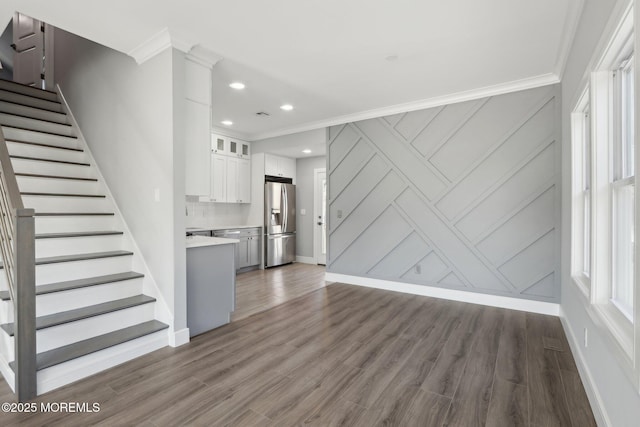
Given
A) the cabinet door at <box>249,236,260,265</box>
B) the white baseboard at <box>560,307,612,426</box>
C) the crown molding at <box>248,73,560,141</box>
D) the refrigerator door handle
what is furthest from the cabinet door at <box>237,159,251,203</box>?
the white baseboard at <box>560,307,612,426</box>

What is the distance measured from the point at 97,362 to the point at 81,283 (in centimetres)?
73

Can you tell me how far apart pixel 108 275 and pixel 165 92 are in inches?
71.8

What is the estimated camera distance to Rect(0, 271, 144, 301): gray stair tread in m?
2.47

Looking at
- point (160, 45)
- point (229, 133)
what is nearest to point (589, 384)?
point (160, 45)

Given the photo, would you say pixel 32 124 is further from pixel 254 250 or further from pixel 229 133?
pixel 254 250

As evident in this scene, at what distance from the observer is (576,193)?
2752 mm

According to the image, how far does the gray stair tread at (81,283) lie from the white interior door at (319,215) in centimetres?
429

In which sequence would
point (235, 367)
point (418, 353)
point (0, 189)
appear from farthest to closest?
point (418, 353) → point (235, 367) → point (0, 189)

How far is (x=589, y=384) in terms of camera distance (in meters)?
2.05

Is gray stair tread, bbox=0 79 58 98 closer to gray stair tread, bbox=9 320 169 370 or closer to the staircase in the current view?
the staircase

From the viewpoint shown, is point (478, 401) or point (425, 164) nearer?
point (478, 401)

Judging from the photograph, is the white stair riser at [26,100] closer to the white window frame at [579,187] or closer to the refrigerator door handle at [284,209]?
the refrigerator door handle at [284,209]

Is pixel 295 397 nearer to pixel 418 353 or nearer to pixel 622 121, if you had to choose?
pixel 418 353

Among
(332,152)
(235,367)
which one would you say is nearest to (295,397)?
(235,367)
